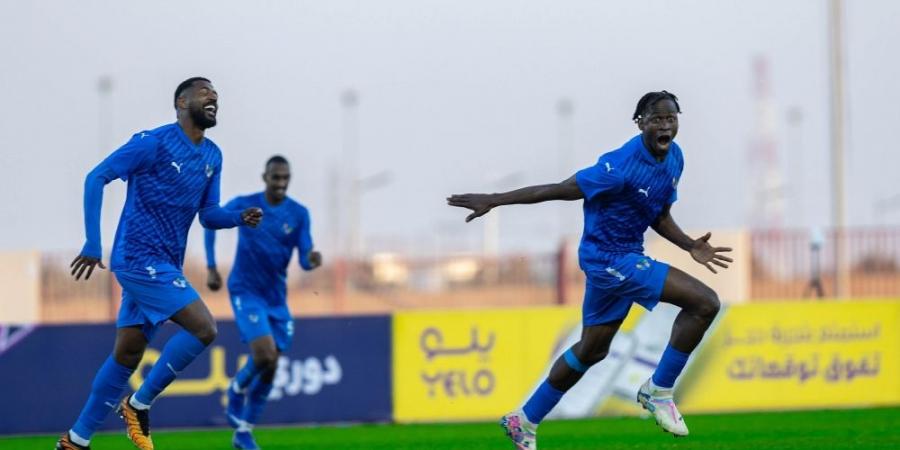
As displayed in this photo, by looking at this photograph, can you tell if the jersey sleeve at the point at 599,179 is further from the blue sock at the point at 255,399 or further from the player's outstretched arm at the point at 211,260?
the player's outstretched arm at the point at 211,260

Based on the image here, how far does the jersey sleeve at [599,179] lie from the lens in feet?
31.1

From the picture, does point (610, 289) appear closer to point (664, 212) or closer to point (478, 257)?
point (664, 212)

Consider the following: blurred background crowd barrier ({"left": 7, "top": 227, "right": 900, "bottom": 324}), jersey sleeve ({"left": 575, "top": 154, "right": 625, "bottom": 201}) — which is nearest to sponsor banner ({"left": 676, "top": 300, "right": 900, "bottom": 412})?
blurred background crowd barrier ({"left": 7, "top": 227, "right": 900, "bottom": 324})

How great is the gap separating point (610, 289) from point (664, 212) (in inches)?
30.8

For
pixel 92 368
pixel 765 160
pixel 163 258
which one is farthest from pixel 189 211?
pixel 765 160

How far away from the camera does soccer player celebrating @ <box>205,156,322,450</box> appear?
13375 mm

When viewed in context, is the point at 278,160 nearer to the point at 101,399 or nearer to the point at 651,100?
the point at 101,399

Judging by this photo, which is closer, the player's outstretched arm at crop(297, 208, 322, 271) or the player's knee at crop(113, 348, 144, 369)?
the player's knee at crop(113, 348, 144, 369)

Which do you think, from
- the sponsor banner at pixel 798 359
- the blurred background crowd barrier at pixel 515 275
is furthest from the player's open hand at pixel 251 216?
the blurred background crowd barrier at pixel 515 275

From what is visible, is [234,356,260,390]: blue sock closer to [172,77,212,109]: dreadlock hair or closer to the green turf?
the green turf

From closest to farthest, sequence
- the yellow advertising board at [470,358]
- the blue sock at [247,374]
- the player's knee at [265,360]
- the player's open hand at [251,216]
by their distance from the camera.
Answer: the player's open hand at [251,216], the player's knee at [265,360], the blue sock at [247,374], the yellow advertising board at [470,358]

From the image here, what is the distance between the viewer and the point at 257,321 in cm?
1341

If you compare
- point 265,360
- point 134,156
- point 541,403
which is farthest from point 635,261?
point 265,360

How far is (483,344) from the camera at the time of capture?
58.0ft
